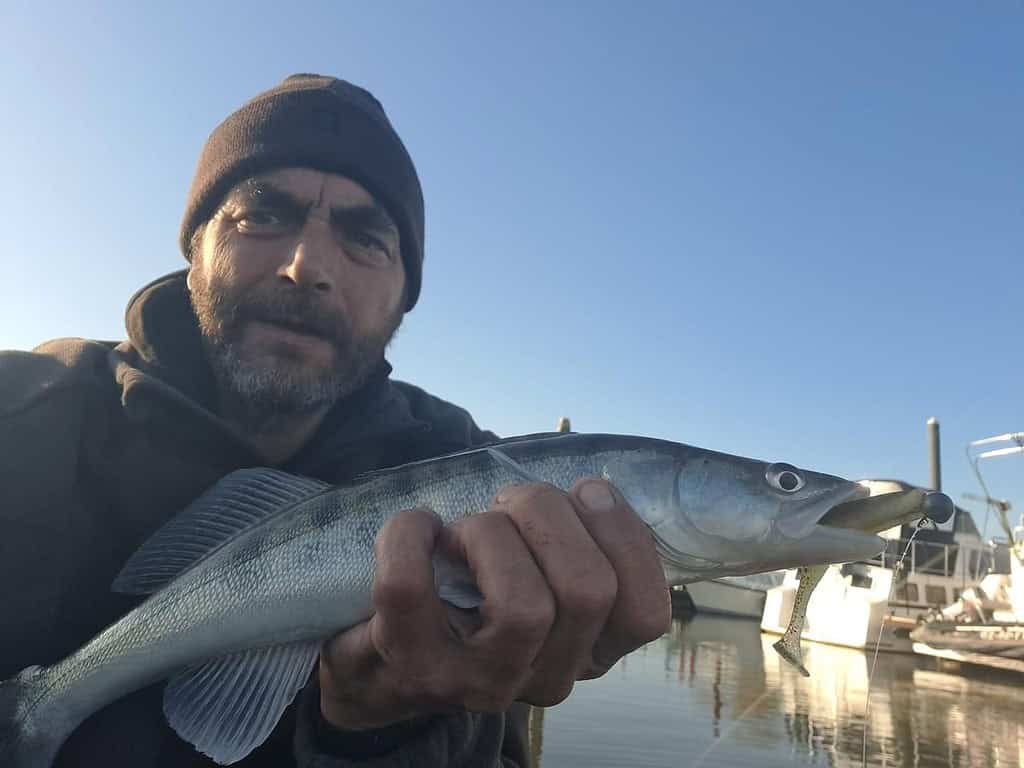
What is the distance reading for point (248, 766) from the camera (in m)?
3.00

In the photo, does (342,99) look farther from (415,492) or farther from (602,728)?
(602,728)

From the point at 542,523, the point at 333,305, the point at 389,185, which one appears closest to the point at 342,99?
the point at 389,185

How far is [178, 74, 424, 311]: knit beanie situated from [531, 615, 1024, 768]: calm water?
9.57 m

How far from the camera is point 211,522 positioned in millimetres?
3098

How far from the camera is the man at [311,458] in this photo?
7.43 feet

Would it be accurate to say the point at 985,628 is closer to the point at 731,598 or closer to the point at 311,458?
the point at 731,598

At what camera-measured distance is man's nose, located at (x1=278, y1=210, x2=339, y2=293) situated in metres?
3.59

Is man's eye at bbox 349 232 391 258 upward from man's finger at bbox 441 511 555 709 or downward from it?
upward

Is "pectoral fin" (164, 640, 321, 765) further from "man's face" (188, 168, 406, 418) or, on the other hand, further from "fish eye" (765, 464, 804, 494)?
"fish eye" (765, 464, 804, 494)

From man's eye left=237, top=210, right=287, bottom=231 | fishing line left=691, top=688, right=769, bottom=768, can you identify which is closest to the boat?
fishing line left=691, top=688, right=769, bottom=768

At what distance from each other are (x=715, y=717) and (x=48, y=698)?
15.0m

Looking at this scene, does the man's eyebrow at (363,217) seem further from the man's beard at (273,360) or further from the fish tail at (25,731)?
the fish tail at (25,731)

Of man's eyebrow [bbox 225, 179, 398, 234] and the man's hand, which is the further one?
man's eyebrow [bbox 225, 179, 398, 234]

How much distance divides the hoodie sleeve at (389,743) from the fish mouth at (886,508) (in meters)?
1.64
